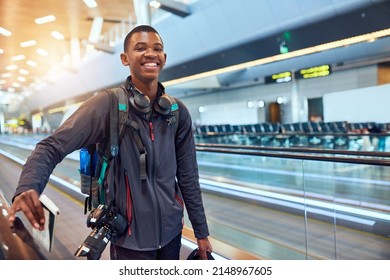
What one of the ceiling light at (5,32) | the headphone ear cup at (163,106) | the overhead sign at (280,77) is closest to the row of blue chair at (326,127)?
the overhead sign at (280,77)

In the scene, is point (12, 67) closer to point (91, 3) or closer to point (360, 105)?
point (91, 3)

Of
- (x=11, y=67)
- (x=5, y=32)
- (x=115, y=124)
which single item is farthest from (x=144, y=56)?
(x=11, y=67)

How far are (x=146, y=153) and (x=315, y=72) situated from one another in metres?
15.6

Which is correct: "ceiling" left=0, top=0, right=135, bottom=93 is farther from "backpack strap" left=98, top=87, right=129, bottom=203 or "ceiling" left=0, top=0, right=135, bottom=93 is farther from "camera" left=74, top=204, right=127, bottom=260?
"camera" left=74, top=204, right=127, bottom=260

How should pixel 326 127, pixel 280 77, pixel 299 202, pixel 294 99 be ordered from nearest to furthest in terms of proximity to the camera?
pixel 299 202, pixel 326 127, pixel 280 77, pixel 294 99

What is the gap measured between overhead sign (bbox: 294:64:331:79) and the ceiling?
12575 mm

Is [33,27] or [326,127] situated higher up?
[33,27]

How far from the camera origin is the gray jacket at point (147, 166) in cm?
130

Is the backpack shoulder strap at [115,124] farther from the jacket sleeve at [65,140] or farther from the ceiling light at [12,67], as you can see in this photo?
the ceiling light at [12,67]

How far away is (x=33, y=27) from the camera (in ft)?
9.21

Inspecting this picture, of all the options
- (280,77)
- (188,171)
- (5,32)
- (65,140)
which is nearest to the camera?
(65,140)

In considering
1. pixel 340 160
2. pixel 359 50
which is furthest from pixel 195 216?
pixel 359 50
